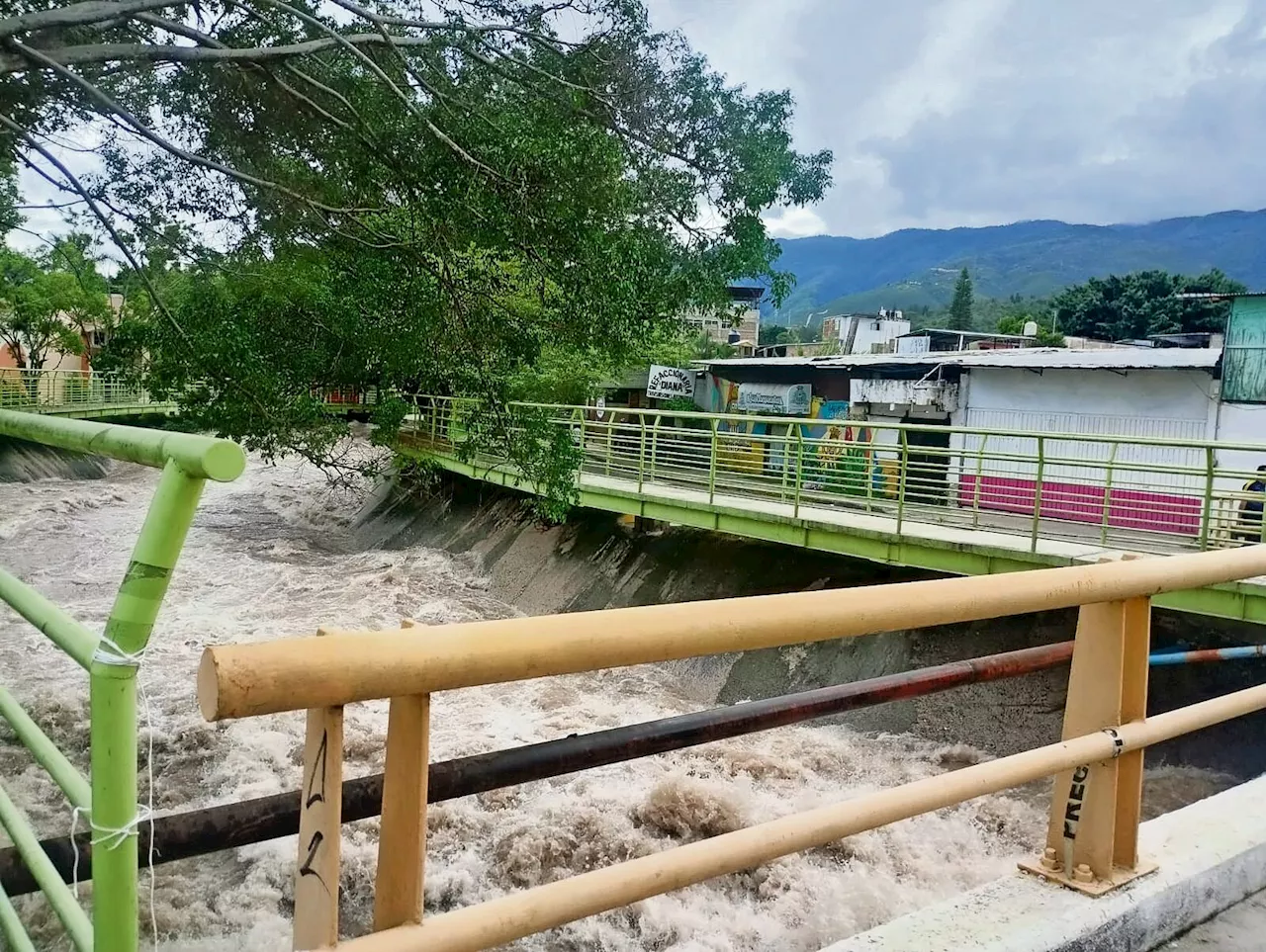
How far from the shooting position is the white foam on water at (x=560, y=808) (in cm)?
546

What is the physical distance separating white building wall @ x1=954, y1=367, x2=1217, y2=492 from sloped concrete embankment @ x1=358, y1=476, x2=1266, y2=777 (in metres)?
4.01

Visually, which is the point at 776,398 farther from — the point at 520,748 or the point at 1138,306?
the point at 1138,306

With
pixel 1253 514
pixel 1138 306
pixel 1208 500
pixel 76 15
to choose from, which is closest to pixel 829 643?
pixel 1208 500

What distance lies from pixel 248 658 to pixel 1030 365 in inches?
657

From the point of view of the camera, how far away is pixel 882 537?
10367 mm

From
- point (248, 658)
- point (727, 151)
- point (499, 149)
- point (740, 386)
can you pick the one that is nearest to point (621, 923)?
point (248, 658)

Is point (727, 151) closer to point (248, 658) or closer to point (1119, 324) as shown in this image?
point (248, 658)

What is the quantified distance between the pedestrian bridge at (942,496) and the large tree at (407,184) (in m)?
1.77

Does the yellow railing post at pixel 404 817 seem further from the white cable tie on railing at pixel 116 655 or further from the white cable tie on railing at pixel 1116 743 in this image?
the white cable tie on railing at pixel 1116 743

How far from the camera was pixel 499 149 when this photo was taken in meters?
8.59

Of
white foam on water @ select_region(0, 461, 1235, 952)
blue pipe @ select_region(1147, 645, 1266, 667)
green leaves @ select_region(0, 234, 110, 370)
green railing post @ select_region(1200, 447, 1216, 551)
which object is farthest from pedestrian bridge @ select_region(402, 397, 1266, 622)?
green leaves @ select_region(0, 234, 110, 370)

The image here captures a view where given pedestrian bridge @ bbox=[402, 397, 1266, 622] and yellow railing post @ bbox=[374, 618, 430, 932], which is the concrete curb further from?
pedestrian bridge @ bbox=[402, 397, 1266, 622]

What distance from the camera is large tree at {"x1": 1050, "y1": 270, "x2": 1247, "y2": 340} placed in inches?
1577

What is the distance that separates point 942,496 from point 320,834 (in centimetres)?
1042
